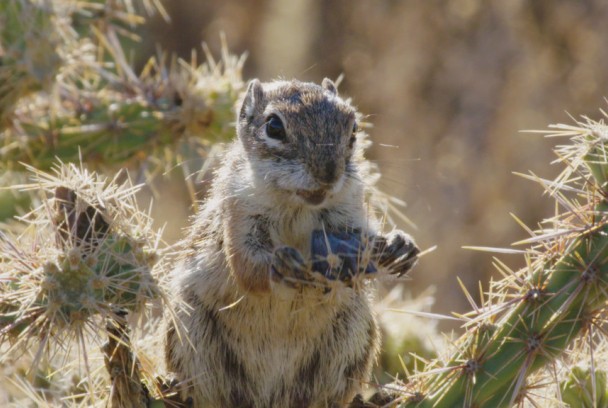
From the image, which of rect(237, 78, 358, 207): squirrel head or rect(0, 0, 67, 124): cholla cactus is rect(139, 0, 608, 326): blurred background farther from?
rect(237, 78, 358, 207): squirrel head

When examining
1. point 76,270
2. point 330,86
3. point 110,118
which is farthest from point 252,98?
point 76,270

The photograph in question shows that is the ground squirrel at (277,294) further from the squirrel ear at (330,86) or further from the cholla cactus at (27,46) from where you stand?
the cholla cactus at (27,46)

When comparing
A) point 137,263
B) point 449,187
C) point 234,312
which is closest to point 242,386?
point 234,312

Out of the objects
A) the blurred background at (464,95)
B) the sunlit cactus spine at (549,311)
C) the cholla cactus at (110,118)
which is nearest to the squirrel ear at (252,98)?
the cholla cactus at (110,118)

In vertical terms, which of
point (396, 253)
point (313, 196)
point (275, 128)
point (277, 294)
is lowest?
point (277, 294)

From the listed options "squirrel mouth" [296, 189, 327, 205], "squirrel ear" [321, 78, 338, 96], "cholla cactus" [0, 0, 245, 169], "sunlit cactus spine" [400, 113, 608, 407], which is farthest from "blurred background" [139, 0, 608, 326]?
"sunlit cactus spine" [400, 113, 608, 407]

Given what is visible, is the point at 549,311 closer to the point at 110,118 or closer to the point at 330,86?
the point at 330,86

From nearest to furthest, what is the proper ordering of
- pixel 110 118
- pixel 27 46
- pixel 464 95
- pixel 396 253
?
pixel 396 253 < pixel 27 46 < pixel 110 118 < pixel 464 95

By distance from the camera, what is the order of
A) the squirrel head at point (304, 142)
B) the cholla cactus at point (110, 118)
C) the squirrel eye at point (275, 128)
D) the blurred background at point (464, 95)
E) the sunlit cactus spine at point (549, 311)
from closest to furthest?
the sunlit cactus spine at point (549, 311) → the squirrel head at point (304, 142) → the squirrel eye at point (275, 128) → the cholla cactus at point (110, 118) → the blurred background at point (464, 95)
